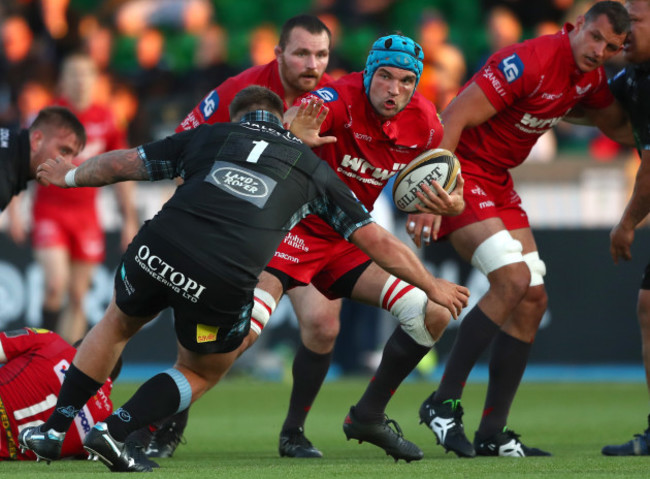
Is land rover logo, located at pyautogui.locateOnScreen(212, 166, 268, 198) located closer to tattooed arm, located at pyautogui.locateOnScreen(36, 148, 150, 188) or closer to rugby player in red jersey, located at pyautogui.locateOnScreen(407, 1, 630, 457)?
tattooed arm, located at pyautogui.locateOnScreen(36, 148, 150, 188)

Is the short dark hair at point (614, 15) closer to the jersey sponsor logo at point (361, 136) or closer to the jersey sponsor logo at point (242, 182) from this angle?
the jersey sponsor logo at point (361, 136)

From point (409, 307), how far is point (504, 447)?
1059 millimetres

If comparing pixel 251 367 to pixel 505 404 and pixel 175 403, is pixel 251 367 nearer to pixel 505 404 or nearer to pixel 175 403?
pixel 505 404

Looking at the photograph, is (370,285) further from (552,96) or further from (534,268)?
(552,96)

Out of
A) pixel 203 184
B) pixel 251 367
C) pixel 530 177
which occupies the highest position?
pixel 530 177

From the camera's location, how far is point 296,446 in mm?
6355

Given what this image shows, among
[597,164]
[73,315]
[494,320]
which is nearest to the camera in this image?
[494,320]

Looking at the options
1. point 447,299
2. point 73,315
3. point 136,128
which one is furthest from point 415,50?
point 136,128

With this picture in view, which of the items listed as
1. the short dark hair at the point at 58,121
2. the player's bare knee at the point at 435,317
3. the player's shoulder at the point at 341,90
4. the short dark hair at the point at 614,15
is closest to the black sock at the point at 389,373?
the player's bare knee at the point at 435,317

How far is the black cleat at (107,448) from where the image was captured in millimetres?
4926

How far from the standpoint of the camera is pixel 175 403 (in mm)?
5148

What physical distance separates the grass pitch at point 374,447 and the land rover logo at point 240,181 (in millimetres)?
1242

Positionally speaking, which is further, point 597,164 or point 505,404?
point 597,164

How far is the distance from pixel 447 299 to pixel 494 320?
4.34ft
